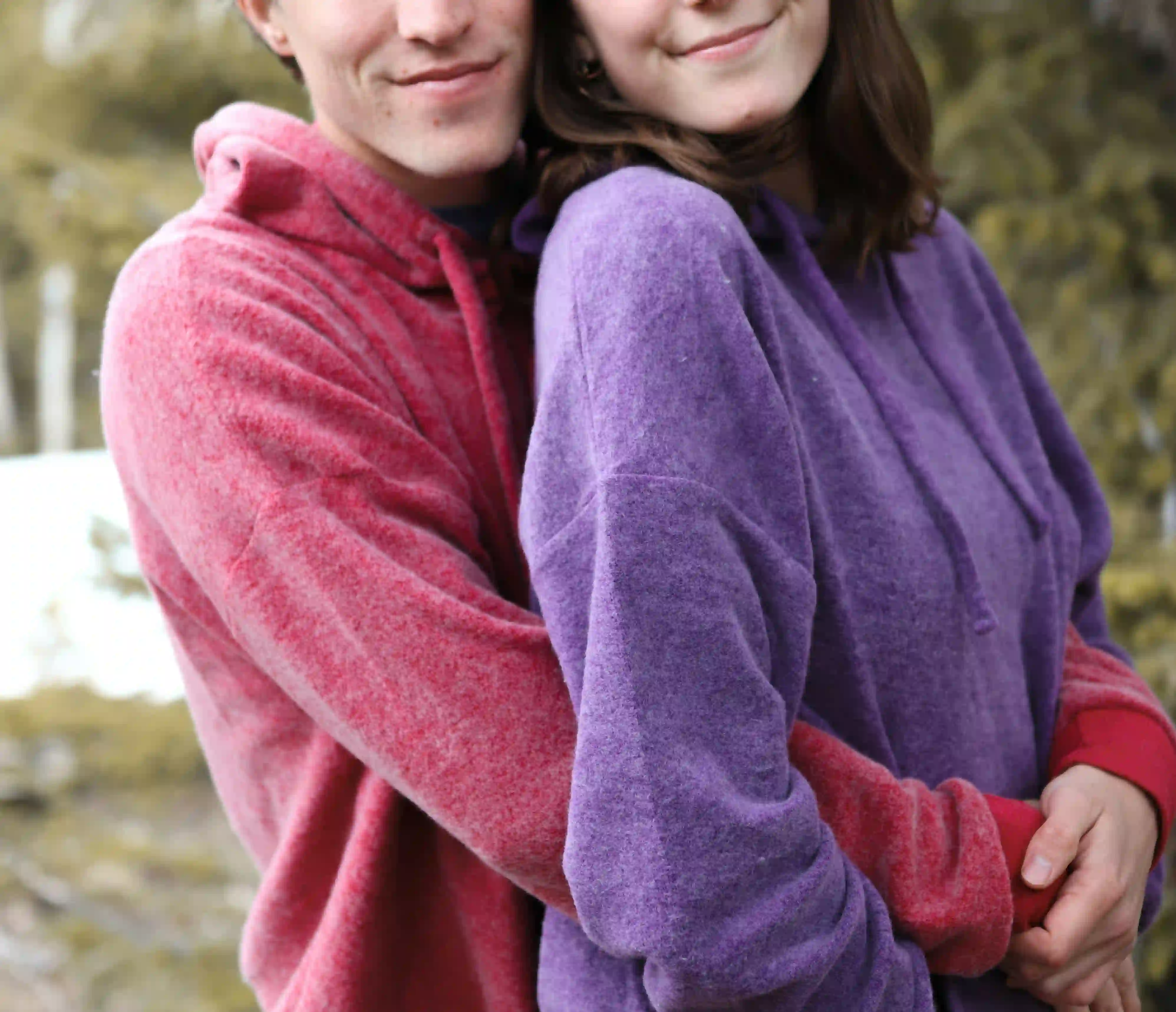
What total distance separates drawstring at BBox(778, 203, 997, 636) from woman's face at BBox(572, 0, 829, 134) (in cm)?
13

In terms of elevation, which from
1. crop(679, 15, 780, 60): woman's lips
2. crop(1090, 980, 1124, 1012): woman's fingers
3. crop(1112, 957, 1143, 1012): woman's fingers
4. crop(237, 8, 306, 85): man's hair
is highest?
crop(679, 15, 780, 60): woman's lips

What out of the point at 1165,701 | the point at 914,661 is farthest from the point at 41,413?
the point at 914,661

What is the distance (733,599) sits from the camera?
1.01 m

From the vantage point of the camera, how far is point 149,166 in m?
3.14

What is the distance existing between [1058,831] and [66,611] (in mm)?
3685

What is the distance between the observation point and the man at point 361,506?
3.71 feet

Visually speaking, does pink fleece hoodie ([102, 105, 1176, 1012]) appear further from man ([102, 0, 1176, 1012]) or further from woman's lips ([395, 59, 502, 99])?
woman's lips ([395, 59, 502, 99])

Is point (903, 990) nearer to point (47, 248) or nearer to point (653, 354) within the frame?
point (653, 354)

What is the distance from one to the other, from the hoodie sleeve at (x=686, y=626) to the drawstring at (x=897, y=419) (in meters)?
0.22

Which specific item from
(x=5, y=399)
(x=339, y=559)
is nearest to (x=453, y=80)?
(x=339, y=559)

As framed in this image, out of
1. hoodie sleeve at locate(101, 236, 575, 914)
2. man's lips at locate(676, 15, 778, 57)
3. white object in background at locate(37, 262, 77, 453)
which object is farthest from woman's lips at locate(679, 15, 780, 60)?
white object in background at locate(37, 262, 77, 453)

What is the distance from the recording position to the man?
113 centimetres

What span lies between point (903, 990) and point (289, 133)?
1020 mm

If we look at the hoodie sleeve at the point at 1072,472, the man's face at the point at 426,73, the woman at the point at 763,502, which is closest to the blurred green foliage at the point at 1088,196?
the hoodie sleeve at the point at 1072,472
